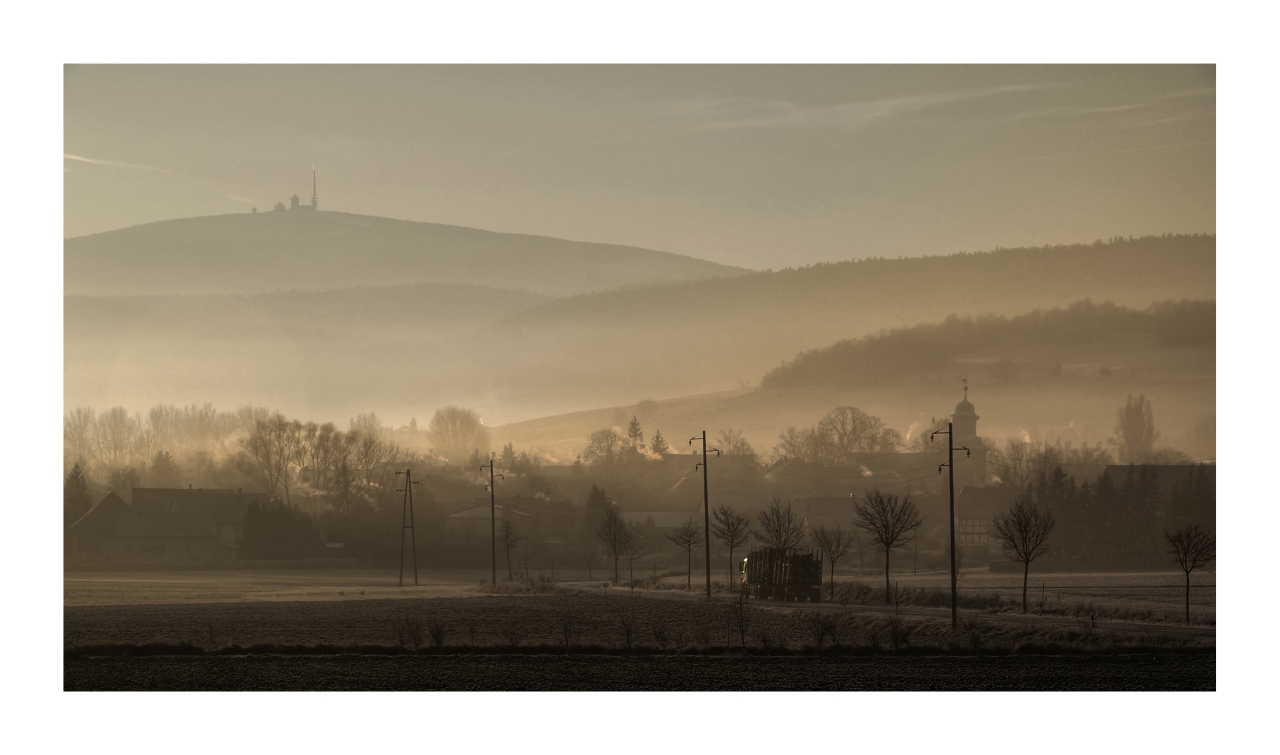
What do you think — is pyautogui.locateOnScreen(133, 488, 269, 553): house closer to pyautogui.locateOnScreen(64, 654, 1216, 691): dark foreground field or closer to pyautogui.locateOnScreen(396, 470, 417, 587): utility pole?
pyautogui.locateOnScreen(396, 470, 417, 587): utility pole

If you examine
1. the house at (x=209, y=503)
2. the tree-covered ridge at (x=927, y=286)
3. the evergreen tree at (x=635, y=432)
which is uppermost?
the tree-covered ridge at (x=927, y=286)

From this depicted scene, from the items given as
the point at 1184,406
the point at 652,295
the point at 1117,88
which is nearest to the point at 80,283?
the point at 652,295

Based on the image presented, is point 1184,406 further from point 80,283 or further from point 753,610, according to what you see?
point 80,283

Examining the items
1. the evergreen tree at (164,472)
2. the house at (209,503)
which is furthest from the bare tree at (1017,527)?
the evergreen tree at (164,472)

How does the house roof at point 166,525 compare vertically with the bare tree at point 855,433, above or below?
below

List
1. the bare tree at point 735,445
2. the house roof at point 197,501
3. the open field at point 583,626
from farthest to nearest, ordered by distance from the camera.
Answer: the bare tree at point 735,445 → the house roof at point 197,501 → the open field at point 583,626

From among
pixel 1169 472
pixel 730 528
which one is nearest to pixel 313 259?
pixel 730 528

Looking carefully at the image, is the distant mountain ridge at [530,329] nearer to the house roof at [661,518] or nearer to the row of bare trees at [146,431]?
the row of bare trees at [146,431]
